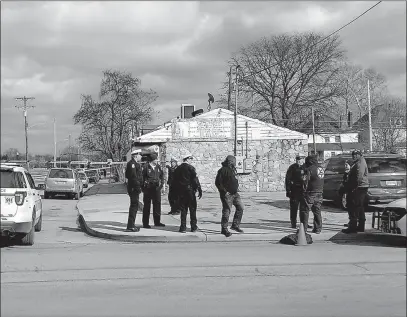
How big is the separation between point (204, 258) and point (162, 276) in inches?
65.7

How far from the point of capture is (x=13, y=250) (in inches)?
373

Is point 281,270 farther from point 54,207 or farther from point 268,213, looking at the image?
point 54,207

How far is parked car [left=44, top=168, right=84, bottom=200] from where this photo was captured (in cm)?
2516

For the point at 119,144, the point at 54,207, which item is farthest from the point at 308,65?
the point at 54,207

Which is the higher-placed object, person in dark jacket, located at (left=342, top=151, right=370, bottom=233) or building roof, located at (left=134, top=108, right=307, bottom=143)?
building roof, located at (left=134, top=108, right=307, bottom=143)

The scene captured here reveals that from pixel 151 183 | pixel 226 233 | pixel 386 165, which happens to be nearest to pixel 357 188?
pixel 226 233

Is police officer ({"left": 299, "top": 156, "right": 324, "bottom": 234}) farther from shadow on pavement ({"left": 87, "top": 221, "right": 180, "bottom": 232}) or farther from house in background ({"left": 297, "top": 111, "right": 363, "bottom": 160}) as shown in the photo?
house in background ({"left": 297, "top": 111, "right": 363, "bottom": 160})

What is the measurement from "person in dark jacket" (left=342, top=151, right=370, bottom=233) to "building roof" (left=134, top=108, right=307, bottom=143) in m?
17.8

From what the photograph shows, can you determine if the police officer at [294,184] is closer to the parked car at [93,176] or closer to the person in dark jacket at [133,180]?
the person in dark jacket at [133,180]

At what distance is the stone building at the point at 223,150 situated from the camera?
28.8 meters

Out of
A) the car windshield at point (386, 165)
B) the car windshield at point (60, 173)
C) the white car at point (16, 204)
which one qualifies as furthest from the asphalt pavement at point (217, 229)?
the car windshield at point (60, 173)

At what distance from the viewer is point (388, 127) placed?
146 ft

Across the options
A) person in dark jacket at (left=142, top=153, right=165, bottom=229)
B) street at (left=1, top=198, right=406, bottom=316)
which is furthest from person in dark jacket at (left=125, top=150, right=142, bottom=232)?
street at (left=1, top=198, right=406, bottom=316)

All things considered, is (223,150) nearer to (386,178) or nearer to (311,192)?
(386,178)
